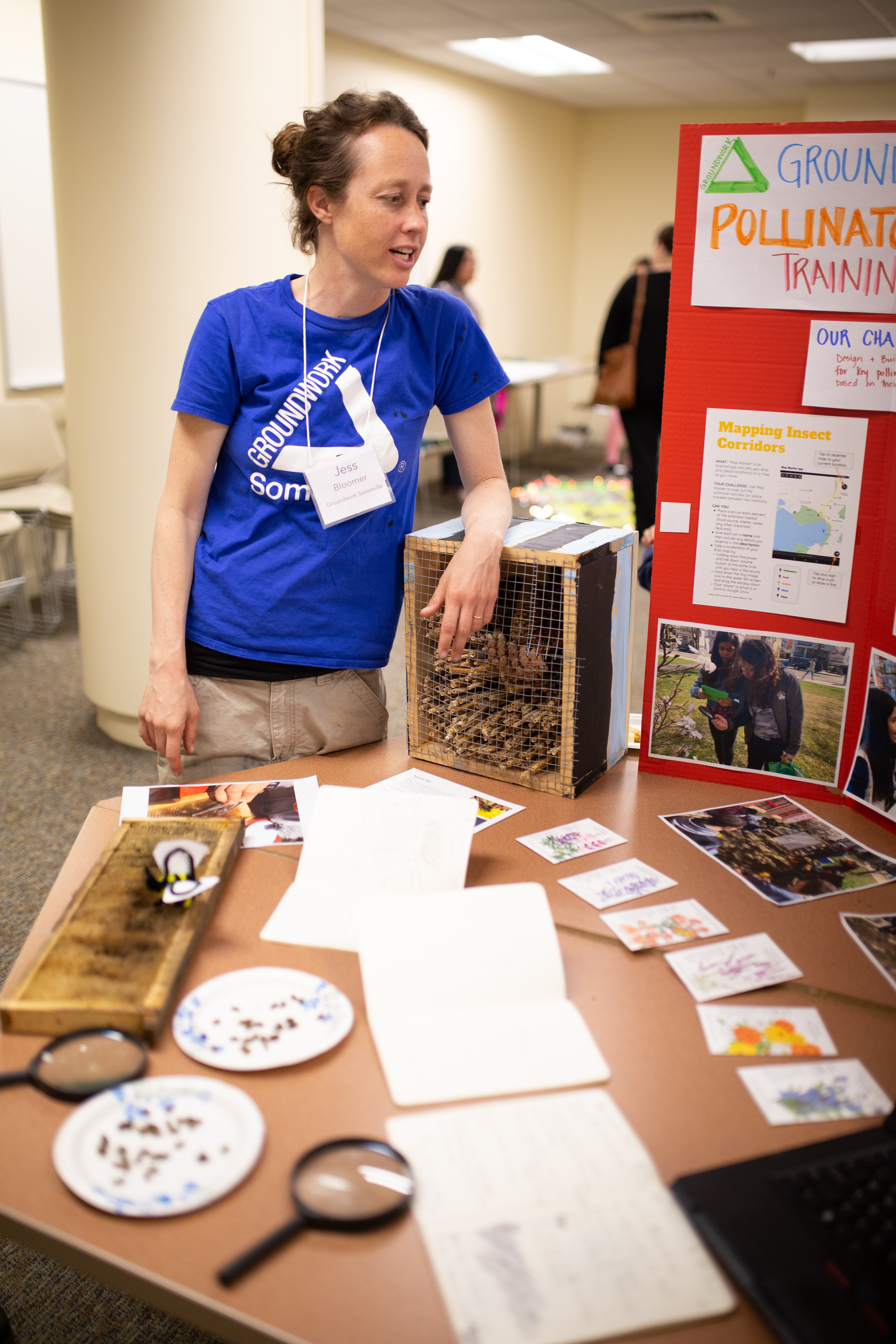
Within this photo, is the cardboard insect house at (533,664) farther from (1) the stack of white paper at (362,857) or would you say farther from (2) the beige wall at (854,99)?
(2) the beige wall at (854,99)

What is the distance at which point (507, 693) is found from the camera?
5.17 ft

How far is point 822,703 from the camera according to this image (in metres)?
1.53

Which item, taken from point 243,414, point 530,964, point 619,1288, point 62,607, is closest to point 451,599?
point 243,414

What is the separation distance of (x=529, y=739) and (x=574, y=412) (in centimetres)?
958

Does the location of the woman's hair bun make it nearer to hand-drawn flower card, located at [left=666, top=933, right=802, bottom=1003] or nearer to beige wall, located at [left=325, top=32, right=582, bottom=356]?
hand-drawn flower card, located at [left=666, top=933, right=802, bottom=1003]

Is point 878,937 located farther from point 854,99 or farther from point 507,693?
point 854,99

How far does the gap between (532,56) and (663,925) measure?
298 inches

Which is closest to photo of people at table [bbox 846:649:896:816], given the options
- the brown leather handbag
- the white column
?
the white column

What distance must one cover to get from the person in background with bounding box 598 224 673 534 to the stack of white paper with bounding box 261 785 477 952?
13.5 feet

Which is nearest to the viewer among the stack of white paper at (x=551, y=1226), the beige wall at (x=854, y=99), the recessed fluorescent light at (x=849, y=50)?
the stack of white paper at (x=551, y=1226)

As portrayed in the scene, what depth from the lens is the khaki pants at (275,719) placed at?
163cm

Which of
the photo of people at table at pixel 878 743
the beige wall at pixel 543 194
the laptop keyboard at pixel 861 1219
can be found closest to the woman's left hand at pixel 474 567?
the photo of people at table at pixel 878 743

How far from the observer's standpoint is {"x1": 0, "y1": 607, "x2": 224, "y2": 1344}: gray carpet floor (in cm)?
160

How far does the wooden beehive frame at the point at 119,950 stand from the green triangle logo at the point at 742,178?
107 centimetres
